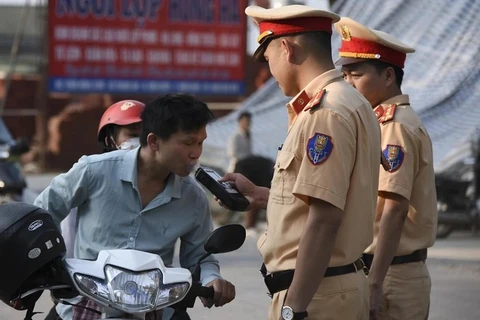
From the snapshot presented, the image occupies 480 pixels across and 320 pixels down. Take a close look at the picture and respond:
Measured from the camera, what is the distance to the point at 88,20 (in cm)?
2288

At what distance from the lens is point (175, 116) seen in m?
3.69

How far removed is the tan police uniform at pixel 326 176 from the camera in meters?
3.30

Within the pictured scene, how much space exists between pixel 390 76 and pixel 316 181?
1194 millimetres

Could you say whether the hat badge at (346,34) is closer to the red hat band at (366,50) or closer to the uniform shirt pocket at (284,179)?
the red hat band at (366,50)

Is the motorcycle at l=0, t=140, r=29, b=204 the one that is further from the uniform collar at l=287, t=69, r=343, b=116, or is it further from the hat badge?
the uniform collar at l=287, t=69, r=343, b=116

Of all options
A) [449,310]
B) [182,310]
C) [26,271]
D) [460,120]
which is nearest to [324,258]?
[182,310]

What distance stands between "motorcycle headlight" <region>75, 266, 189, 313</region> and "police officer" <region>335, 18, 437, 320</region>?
1.18 meters

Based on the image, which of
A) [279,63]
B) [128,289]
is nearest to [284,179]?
[279,63]

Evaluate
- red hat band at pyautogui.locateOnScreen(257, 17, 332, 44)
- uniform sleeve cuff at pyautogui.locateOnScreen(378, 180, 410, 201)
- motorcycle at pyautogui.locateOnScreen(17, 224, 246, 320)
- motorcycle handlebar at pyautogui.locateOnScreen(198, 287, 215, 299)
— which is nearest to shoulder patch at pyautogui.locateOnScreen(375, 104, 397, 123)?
uniform sleeve cuff at pyautogui.locateOnScreen(378, 180, 410, 201)

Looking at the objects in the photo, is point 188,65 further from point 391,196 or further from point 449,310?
point 391,196

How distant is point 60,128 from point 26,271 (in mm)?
23862

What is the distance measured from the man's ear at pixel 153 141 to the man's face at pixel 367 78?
0.91 m

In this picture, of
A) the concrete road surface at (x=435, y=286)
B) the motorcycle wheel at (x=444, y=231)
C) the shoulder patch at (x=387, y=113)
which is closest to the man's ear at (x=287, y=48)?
the shoulder patch at (x=387, y=113)

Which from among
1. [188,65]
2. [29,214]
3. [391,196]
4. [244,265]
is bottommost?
[188,65]
